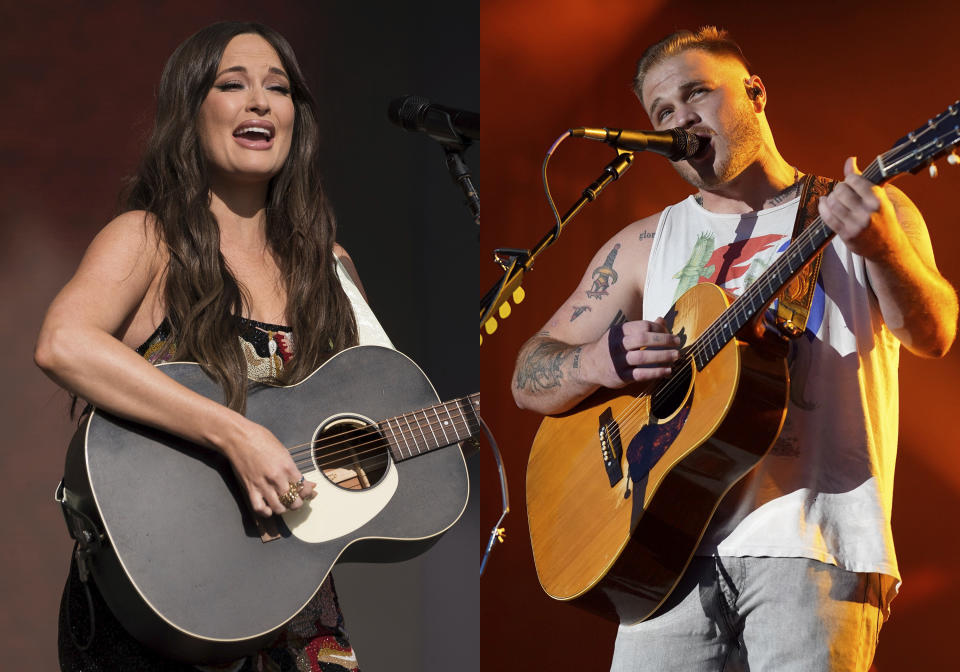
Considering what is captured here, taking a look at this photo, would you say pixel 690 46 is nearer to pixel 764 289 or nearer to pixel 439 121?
pixel 439 121

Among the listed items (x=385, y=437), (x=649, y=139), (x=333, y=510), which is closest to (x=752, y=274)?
(x=649, y=139)

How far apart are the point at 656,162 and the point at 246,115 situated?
1391mm

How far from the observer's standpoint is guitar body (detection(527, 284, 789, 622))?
1.86 metres

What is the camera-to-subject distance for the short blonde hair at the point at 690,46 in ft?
7.80

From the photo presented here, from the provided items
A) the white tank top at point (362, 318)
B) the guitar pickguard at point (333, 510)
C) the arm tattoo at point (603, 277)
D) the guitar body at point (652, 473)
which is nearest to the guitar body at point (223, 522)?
the guitar pickguard at point (333, 510)

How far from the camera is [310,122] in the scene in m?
2.30

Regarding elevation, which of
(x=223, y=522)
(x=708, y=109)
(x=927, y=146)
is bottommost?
(x=223, y=522)

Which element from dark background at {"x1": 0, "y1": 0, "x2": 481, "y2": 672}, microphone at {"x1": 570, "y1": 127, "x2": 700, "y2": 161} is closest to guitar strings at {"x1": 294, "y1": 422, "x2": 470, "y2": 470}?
microphone at {"x1": 570, "y1": 127, "x2": 700, "y2": 161}

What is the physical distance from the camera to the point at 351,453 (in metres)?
2.02

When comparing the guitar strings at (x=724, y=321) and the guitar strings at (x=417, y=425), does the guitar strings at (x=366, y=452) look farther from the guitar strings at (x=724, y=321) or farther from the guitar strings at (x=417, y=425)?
the guitar strings at (x=724, y=321)

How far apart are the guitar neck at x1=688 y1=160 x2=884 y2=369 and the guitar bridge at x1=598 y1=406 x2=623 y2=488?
0.29 meters

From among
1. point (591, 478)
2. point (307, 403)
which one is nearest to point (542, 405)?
point (591, 478)

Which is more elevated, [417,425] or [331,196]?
[331,196]

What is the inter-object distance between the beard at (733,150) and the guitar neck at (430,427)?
76 centimetres
